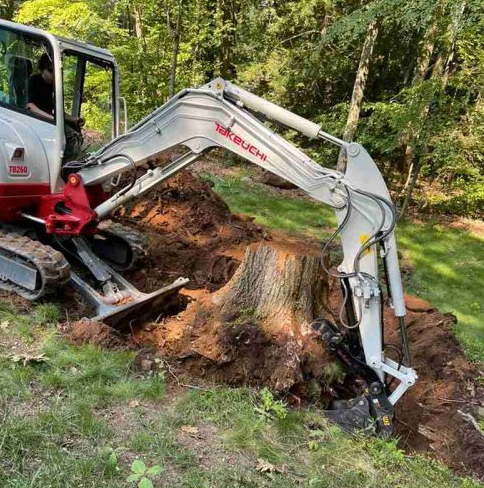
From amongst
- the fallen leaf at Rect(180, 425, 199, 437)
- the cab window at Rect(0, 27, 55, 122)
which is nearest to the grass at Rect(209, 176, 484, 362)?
the fallen leaf at Rect(180, 425, 199, 437)

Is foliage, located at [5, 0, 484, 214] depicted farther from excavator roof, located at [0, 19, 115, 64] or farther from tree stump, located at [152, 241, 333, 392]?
tree stump, located at [152, 241, 333, 392]

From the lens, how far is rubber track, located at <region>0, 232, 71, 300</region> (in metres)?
5.12

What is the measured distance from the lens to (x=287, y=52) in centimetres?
1460

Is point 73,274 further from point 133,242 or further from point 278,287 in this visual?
point 278,287

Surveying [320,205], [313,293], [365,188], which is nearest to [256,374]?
[313,293]

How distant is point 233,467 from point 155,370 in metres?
1.29

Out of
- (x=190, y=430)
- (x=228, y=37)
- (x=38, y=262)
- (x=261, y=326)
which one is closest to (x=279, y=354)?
(x=261, y=326)

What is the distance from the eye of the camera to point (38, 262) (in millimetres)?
5113

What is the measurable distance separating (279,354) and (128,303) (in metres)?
1.76

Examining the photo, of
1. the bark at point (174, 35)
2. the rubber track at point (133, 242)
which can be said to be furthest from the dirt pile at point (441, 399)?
the bark at point (174, 35)

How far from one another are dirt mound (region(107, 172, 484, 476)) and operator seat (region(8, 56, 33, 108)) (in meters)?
2.36

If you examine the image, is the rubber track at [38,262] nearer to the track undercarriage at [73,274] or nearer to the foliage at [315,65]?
the track undercarriage at [73,274]

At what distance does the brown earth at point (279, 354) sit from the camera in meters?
4.48

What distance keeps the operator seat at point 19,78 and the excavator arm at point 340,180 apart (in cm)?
155
